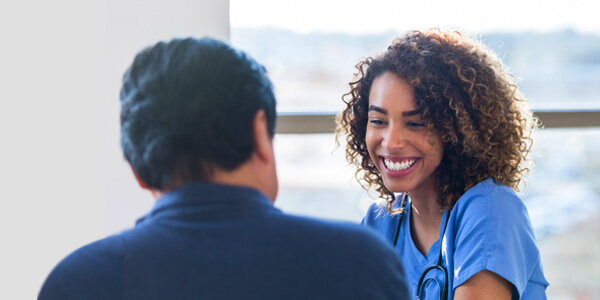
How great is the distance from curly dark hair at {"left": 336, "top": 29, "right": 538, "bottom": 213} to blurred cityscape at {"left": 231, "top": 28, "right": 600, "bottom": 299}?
0.48 ft

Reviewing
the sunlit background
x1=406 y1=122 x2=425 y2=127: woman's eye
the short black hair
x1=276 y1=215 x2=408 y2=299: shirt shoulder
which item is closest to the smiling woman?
x1=406 y1=122 x2=425 y2=127: woman's eye

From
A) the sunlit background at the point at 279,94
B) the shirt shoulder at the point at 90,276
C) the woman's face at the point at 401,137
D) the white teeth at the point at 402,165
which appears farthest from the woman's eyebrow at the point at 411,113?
the shirt shoulder at the point at 90,276

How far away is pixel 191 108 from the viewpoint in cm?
58

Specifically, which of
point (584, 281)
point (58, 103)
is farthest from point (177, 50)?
point (584, 281)

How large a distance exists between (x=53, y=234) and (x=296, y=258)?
1.21m

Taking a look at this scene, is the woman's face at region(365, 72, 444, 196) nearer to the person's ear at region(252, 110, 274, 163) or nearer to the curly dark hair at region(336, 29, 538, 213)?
the curly dark hair at region(336, 29, 538, 213)

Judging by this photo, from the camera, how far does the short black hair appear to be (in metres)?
0.59

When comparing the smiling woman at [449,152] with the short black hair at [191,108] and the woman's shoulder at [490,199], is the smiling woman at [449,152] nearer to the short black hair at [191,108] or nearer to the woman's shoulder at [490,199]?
the woman's shoulder at [490,199]

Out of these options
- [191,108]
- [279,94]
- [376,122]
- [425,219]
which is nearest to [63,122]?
[279,94]

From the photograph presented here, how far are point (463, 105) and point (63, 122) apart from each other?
107 cm

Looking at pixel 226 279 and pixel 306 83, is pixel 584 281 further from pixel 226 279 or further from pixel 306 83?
pixel 226 279

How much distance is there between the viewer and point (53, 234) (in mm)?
1568

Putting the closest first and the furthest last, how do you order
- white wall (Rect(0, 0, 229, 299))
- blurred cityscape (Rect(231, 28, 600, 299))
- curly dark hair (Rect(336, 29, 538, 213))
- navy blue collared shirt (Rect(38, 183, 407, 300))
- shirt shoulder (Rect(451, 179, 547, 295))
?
navy blue collared shirt (Rect(38, 183, 407, 300)) < shirt shoulder (Rect(451, 179, 547, 295)) < curly dark hair (Rect(336, 29, 538, 213)) < white wall (Rect(0, 0, 229, 299)) < blurred cityscape (Rect(231, 28, 600, 299))

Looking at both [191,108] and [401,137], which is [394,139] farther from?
[191,108]
